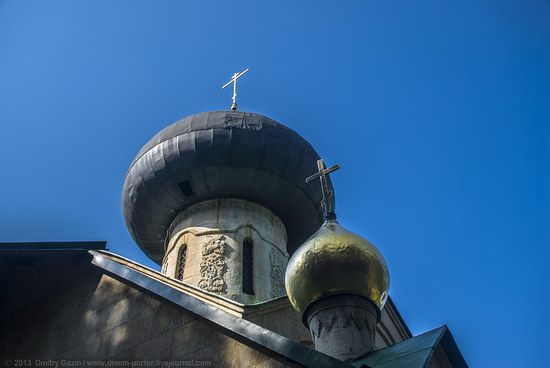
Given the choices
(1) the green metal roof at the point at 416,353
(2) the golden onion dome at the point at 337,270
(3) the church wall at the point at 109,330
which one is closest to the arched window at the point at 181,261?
(3) the church wall at the point at 109,330

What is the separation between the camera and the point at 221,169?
10695mm

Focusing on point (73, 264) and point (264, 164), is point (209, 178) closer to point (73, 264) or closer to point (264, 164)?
point (264, 164)

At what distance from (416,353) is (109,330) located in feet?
7.61

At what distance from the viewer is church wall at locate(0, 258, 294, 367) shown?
402 cm

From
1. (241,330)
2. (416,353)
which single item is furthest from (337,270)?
(241,330)

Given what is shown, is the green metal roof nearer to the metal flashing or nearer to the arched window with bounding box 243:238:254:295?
the metal flashing

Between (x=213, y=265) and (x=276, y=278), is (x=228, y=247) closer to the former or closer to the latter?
(x=213, y=265)

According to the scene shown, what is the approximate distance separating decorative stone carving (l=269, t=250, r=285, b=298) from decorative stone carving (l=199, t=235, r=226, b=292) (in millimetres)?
866

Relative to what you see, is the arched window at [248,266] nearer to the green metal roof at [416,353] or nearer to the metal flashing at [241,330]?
the metal flashing at [241,330]

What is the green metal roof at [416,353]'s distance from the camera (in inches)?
153

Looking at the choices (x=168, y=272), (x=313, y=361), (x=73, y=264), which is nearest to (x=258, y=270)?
(x=168, y=272)

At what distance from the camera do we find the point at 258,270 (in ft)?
33.0

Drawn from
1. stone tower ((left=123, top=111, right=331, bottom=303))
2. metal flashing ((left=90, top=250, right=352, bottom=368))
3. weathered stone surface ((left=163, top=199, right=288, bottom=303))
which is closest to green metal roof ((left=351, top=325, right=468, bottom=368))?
metal flashing ((left=90, top=250, right=352, bottom=368))

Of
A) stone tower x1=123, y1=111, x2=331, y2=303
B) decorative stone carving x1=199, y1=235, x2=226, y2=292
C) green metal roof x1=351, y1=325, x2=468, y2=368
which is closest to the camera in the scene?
green metal roof x1=351, y1=325, x2=468, y2=368
